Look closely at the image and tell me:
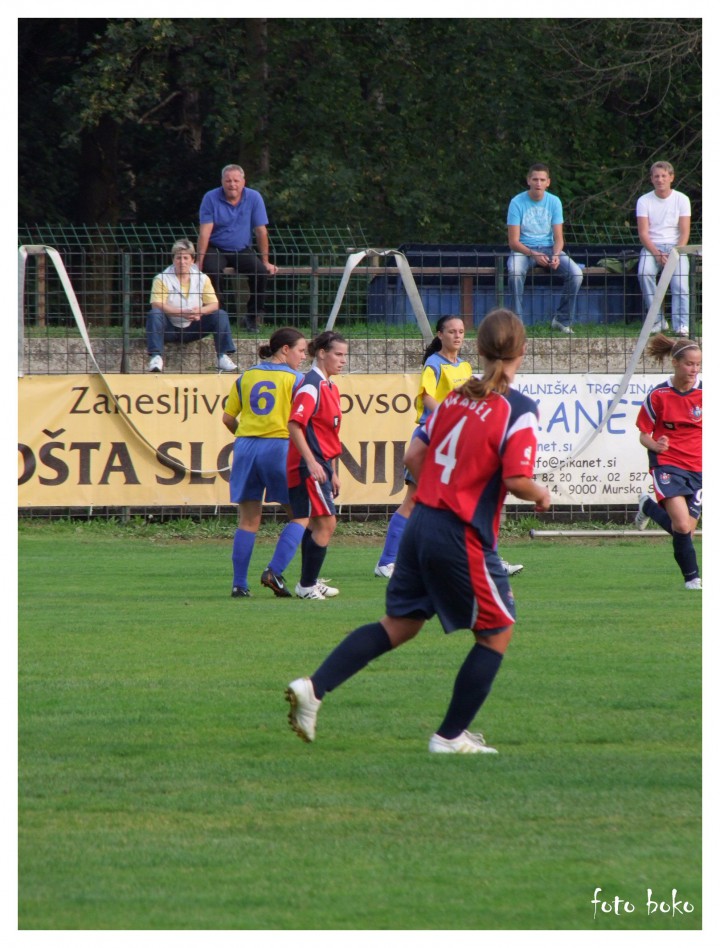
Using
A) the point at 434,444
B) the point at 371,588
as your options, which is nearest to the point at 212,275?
the point at 371,588

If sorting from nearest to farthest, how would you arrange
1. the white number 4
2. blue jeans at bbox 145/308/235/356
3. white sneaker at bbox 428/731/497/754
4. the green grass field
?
1. the green grass field
2. the white number 4
3. white sneaker at bbox 428/731/497/754
4. blue jeans at bbox 145/308/235/356

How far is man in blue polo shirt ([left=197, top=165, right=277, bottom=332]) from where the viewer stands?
16.4 meters

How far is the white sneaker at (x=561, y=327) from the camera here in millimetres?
16703

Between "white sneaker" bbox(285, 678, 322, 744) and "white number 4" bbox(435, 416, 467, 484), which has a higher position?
"white number 4" bbox(435, 416, 467, 484)

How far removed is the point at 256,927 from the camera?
402 centimetres

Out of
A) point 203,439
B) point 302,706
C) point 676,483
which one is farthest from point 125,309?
point 302,706

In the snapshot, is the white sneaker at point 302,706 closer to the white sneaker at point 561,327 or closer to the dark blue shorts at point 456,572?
the dark blue shorts at point 456,572

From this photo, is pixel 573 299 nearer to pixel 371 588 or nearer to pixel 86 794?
pixel 371 588

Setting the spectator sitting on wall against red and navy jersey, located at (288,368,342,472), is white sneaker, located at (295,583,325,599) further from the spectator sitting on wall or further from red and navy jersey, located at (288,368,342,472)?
the spectator sitting on wall

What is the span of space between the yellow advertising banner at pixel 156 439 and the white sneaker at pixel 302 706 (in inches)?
388

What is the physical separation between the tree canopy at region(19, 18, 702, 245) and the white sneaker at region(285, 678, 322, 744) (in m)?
22.1

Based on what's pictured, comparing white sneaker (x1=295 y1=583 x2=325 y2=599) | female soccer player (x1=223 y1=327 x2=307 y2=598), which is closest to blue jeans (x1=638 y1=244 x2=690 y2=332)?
female soccer player (x1=223 y1=327 x2=307 y2=598)

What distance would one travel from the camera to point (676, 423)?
11234 millimetres

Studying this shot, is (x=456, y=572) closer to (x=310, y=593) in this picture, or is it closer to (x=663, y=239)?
(x=310, y=593)
